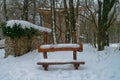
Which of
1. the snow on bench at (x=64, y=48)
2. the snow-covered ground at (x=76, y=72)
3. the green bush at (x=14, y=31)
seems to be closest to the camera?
the snow-covered ground at (x=76, y=72)

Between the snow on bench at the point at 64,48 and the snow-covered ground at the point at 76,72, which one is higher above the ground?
the snow on bench at the point at 64,48

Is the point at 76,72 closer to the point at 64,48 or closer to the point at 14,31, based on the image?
the point at 64,48

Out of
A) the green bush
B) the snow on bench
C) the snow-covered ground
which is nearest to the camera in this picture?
the snow-covered ground

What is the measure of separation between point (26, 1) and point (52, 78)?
1884 centimetres

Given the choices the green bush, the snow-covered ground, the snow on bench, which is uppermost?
the green bush

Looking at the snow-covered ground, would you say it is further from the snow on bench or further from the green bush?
the green bush

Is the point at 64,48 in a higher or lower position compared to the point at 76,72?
higher

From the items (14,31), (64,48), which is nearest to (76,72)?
(64,48)

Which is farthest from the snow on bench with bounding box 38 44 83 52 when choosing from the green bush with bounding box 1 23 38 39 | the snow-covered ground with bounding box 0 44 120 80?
the green bush with bounding box 1 23 38 39

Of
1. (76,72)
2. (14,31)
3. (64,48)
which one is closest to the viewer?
(76,72)

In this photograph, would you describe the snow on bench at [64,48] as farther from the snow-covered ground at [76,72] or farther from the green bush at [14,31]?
the green bush at [14,31]

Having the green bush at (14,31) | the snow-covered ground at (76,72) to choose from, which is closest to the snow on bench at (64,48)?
the snow-covered ground at (76,72)

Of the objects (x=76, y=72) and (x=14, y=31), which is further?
(x=14, y=31)

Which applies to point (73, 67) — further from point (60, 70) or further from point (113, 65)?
point (113, 65)
